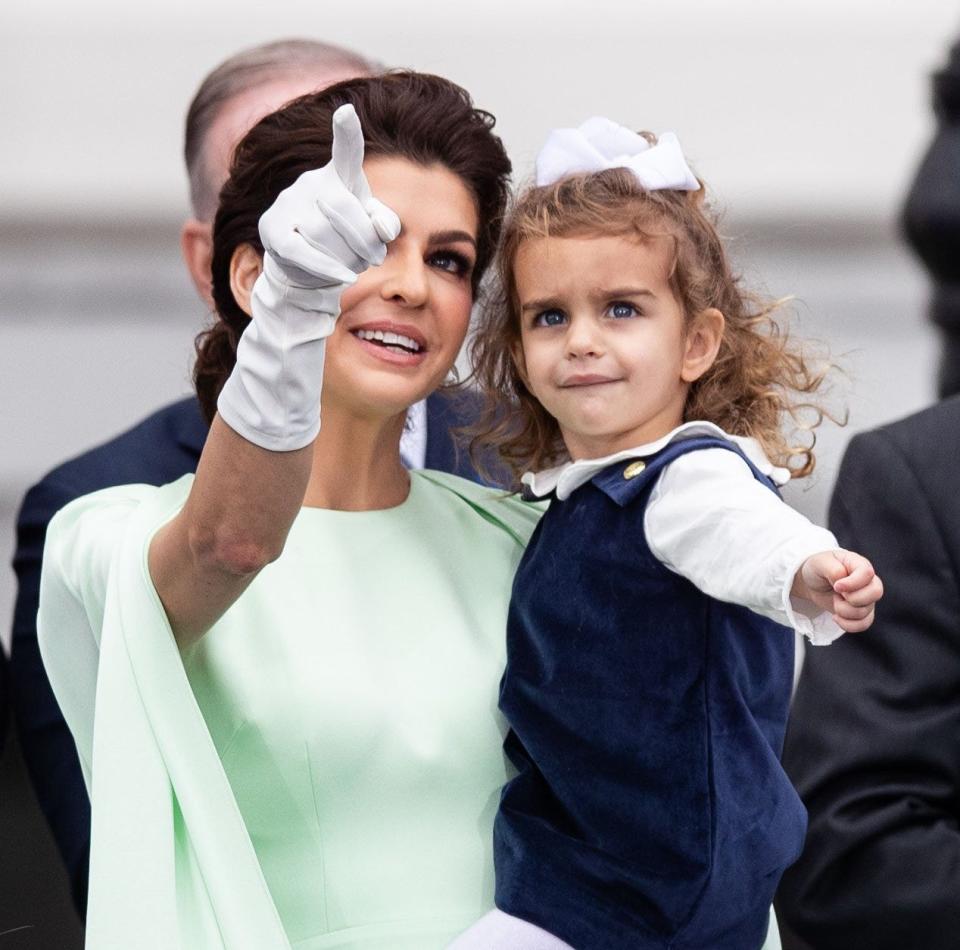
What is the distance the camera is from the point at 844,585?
1658 mm

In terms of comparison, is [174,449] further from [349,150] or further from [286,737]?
[349,150]

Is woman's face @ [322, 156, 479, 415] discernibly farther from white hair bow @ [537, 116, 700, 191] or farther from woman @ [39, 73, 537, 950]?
white hair bow @ [537, 116, 700, 191]

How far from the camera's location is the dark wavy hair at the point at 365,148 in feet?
7.06

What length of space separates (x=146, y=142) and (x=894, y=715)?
3.90 metres

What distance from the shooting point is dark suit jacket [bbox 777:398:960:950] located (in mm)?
2277

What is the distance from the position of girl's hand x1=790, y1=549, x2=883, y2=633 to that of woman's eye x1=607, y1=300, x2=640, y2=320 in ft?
Result: 1.42

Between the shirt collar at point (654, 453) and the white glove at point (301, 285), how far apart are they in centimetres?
32

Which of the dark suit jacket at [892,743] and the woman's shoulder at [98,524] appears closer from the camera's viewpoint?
the woman's shoulder at [98,524]

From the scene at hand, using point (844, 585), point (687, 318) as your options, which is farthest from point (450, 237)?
point (844, 585)

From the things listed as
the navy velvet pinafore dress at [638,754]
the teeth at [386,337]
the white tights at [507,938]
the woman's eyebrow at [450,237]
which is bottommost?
the white tights at [507,938]

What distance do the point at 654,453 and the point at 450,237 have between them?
13.1 inches

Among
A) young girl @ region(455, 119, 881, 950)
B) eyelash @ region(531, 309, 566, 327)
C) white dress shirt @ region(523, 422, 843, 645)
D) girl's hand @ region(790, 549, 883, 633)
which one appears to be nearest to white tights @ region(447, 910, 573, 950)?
young girl @ region(455, 119, 881, 950)

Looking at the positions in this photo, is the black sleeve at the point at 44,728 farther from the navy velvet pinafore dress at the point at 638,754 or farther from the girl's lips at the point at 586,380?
the girl's lips at the point at 586,380

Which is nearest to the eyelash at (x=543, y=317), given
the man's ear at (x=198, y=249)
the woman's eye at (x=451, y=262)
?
the woman's eye at (x=451, y=262)
